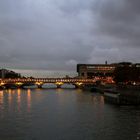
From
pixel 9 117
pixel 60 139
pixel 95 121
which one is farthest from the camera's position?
pixel 9 117

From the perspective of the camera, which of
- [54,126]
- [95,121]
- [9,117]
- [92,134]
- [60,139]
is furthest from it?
[9,117]

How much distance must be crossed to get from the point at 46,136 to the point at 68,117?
54.4 feet

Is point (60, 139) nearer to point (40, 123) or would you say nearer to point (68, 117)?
point (40, 123)

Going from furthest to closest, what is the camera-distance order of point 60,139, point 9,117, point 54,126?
1. point 9,117
2. point 54,126
3. point 60,139

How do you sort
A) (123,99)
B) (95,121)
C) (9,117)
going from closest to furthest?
1. (95,121)
2. (9,117)
3. (123,99)

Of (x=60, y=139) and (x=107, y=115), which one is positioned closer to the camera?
(x=60, y=139)

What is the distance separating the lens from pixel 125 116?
55.5 meters

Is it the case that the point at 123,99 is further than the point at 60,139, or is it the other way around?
the point at 123,99

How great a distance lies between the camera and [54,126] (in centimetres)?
4644

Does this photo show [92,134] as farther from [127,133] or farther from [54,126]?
[54,126]

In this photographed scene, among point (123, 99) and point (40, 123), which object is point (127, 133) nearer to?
point (40, 123)

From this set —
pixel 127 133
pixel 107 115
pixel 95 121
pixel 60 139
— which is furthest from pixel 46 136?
pixel 107 115

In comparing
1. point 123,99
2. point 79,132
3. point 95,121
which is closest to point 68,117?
point 95,121

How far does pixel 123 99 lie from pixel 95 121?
2827 cm
